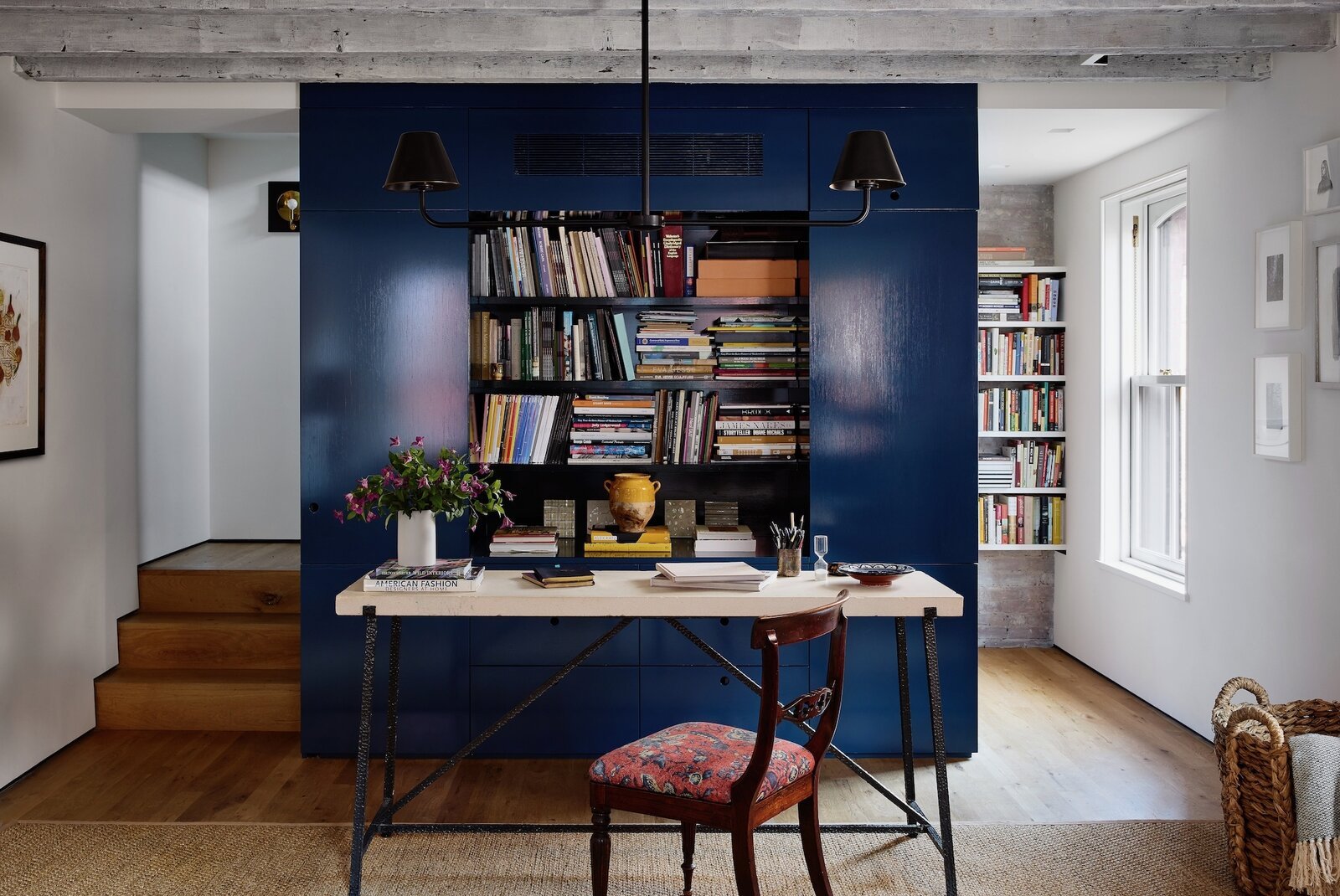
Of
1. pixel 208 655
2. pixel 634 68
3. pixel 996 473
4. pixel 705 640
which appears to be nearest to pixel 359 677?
pixel 208 655

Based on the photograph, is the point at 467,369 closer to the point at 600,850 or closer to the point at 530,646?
the point at 530,646

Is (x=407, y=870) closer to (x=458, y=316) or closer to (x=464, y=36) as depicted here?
(x=458, y=316)

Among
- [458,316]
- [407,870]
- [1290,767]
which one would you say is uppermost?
[458,316]

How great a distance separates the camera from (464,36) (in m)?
3.65

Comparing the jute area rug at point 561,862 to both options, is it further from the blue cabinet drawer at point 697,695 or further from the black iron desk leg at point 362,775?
the blue cabinet drawer at point 697,695

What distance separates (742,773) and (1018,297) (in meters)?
3.75

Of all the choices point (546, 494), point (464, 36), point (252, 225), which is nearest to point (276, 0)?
point (464, 36)

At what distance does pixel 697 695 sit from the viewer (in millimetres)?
4020

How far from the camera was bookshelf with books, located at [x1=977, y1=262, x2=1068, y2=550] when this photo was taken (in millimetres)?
5395

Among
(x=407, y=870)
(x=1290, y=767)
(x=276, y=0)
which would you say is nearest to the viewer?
(x=1290, y=767)

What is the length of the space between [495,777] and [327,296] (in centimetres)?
194

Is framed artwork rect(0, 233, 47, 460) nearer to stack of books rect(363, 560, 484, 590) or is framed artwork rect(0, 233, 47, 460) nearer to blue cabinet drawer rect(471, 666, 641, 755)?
stack of books rect(363, 560, 484, 590)

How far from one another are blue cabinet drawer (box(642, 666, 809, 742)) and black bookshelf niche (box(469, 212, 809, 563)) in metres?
0.47

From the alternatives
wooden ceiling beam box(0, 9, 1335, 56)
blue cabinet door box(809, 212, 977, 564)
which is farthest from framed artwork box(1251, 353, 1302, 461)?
wooden ceiling beam box(0, 9, 1335, 56)
